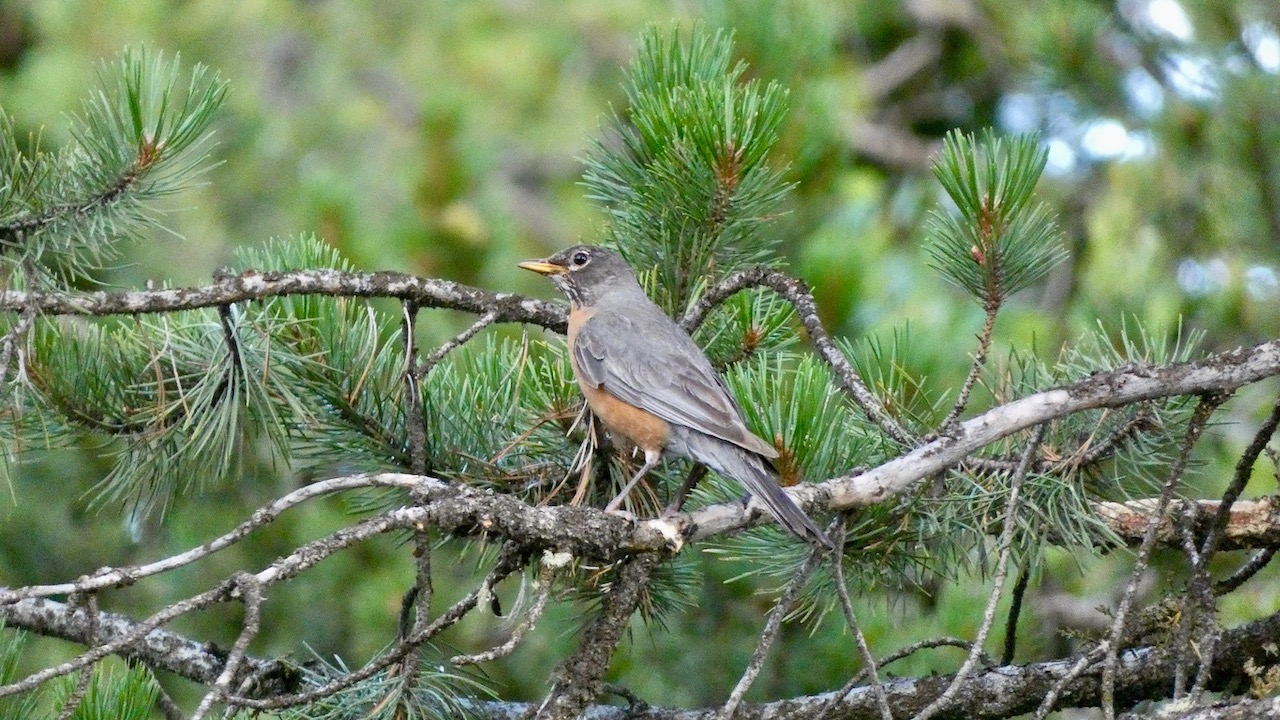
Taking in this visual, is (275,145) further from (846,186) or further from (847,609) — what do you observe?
(847,609)

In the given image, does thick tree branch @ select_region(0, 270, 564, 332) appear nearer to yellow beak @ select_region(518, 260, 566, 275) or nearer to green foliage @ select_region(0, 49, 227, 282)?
green foliage @ select_region(0, 49, 227, 282)

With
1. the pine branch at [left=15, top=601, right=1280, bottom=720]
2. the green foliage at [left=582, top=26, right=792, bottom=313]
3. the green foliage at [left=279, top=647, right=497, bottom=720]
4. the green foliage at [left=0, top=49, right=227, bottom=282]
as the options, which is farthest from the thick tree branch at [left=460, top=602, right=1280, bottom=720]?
the green foliage at [left=0, top=49, right=227, bottom=282]

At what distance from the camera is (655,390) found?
3.80m

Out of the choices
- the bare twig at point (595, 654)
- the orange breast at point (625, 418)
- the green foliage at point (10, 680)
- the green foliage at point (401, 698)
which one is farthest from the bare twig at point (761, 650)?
the green foliage at point (10, 680)

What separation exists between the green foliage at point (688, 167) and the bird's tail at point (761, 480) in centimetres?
43

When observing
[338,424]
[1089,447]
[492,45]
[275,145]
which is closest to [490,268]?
[275,145]

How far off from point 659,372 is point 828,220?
1676 mm

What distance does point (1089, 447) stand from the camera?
288 centimetres

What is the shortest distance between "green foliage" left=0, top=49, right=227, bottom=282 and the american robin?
119cm

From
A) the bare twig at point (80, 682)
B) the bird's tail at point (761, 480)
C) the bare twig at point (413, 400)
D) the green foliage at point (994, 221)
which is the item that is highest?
the green foliage at point (994, 221)

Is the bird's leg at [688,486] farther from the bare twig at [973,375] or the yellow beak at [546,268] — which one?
the yellow beak at [546,268]

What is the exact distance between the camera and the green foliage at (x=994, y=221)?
2.80 metres

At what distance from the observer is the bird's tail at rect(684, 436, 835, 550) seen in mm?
2611

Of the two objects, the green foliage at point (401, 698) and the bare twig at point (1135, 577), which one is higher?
the bare twig at point (1135, 577)
